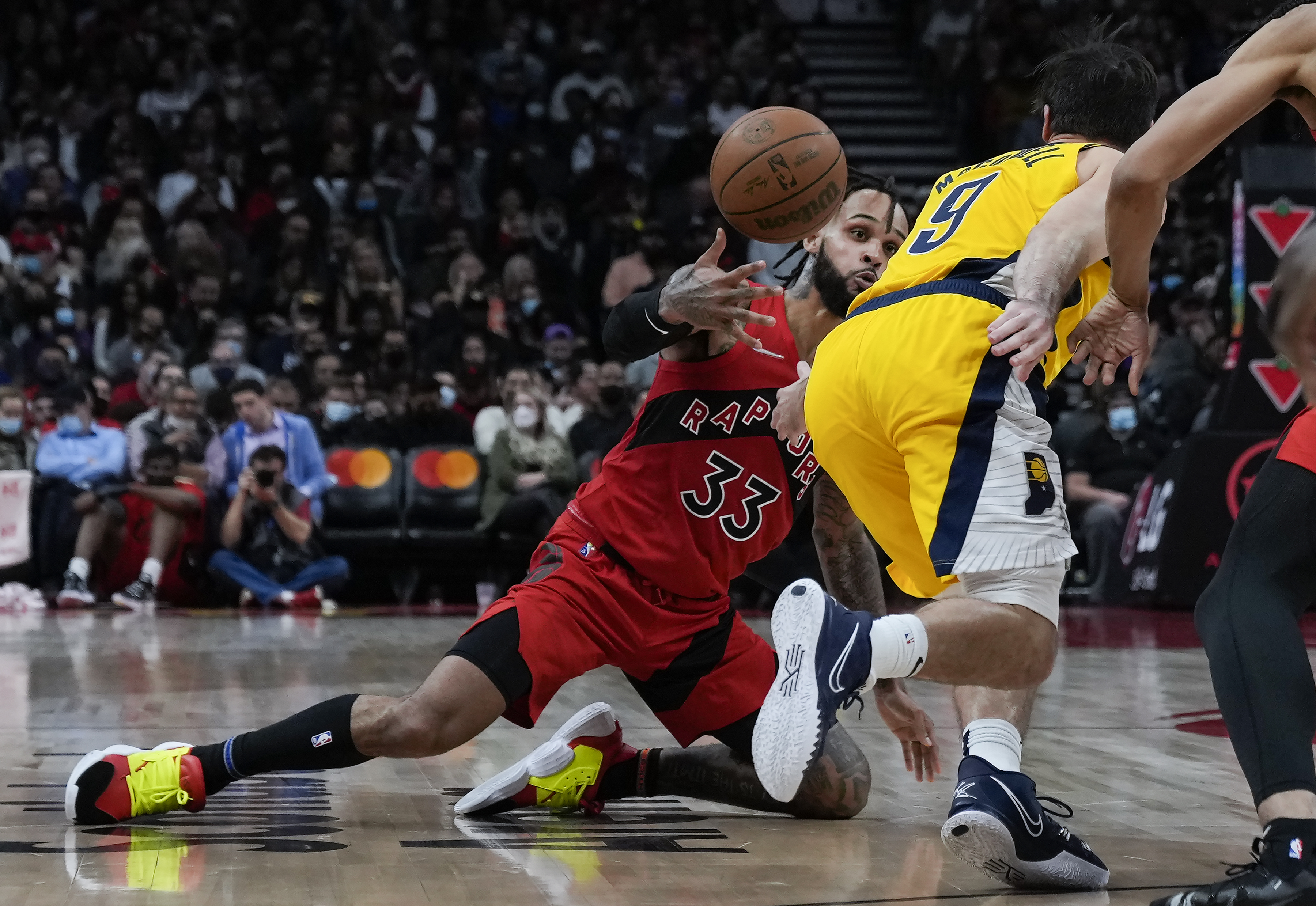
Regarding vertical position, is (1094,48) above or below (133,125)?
below

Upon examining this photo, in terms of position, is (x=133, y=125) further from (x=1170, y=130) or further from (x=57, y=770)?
(x=1170, y=130)

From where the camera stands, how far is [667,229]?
51.9 feet

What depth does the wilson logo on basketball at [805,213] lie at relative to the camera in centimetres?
390

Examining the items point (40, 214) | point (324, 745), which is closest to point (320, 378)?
point (40, 214)

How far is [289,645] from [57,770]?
397 cm

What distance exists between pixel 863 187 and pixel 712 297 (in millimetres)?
728

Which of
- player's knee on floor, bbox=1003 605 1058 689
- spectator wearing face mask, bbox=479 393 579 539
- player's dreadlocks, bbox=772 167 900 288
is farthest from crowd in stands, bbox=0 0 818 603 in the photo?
player's knee on floor, bbox=1003 605 1058 689

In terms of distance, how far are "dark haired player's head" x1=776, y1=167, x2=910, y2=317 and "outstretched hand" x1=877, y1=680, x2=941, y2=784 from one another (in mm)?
1039

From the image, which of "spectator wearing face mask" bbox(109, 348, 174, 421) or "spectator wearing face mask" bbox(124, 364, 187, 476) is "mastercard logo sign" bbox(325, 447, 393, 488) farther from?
"spectator wearing face mask" bbox(109, 348, 174, 421)

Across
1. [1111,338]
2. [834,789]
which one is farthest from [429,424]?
[1111,338]

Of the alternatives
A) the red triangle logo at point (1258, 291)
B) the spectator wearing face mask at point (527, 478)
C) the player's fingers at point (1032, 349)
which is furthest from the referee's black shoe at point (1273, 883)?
the spectator wearing face mask at point (527, 478)

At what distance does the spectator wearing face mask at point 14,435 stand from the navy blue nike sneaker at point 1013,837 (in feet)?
34.2

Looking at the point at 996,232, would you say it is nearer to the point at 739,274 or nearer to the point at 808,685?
the point at 739,274

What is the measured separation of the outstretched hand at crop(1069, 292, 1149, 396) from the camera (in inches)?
129
